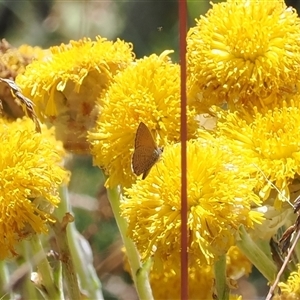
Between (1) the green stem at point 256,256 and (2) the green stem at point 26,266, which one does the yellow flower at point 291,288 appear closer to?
(1) the green stem at point 256,256

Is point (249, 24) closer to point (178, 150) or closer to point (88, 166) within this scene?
point (178, 150)

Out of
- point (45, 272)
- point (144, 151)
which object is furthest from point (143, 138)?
point (45, 272)

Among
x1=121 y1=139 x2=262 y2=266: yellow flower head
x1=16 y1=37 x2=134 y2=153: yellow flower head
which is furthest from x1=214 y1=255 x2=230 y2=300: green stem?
x1=16 y1=37 x2=134 y2=153: yellow flower head

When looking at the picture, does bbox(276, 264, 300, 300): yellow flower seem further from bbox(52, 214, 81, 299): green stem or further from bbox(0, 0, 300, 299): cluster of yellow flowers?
bbox(52, 214, 81, 299): green stem

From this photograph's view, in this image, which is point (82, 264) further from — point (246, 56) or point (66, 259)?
point (246, 56)

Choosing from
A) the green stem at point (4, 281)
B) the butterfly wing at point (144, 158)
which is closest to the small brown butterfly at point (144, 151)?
the butterfly wing at point (144, 158)

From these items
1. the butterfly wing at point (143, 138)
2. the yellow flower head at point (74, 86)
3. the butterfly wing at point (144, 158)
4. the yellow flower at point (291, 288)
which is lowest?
the yellow flower at point (291, 288)
